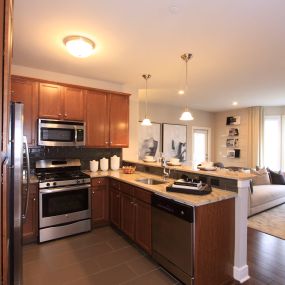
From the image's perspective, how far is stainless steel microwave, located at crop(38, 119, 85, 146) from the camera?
3.15 meters

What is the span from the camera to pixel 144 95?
5.17 metres

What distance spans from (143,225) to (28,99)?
8.20ft

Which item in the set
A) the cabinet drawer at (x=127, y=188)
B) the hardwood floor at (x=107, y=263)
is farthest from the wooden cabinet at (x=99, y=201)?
the cabinet drawer at (x=127, y=188)

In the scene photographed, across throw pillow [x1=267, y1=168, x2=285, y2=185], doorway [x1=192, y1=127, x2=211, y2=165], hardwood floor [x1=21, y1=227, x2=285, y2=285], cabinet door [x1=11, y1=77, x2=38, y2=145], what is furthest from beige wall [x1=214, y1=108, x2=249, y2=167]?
cabinet door [x1=11, y1=77, x2=38, y2=145]

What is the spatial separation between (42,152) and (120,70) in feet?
6.26

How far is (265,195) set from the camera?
4.30 meters

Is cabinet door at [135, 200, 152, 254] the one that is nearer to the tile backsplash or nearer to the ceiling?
the tile backsplash

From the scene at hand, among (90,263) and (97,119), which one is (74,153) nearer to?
(97,119)

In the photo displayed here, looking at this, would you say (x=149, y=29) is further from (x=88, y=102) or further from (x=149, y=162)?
(x=149, y=162)

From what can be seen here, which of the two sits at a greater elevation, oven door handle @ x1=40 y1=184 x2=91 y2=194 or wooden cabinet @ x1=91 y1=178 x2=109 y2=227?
oven door handle @ x1=40 y1=184 x2=91 y2=194

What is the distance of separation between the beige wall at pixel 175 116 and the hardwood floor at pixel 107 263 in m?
3.79

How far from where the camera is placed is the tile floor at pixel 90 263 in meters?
2.15

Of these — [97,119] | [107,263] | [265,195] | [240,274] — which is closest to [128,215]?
[107,263]

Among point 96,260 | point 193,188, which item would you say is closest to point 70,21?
point 193,188
